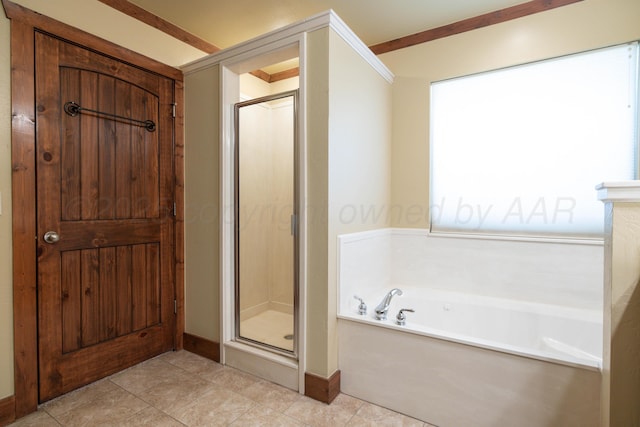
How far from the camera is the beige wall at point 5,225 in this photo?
1.67m

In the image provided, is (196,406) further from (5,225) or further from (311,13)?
(311,13)

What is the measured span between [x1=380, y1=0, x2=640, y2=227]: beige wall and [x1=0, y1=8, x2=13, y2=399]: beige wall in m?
2.63

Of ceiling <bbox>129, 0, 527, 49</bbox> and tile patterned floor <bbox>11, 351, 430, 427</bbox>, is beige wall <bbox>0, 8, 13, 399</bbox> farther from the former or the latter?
ceiling <bbox>129, 0, 527, 49</bbox>

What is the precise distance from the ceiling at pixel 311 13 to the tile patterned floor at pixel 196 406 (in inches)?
106

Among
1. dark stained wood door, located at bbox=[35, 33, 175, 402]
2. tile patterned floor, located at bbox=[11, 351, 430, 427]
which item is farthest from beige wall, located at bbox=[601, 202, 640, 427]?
dark stained wood door, located at bbox=[35, 33, 175, 402]

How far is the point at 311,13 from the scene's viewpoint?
2400 mm

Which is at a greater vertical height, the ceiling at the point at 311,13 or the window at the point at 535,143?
the ceiling at the point at 311,13

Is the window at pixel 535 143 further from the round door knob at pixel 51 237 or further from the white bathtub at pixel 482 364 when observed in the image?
the round door knob at pixel 51 237

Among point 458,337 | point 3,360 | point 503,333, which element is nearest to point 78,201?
point 3,360

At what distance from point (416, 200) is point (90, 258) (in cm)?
251

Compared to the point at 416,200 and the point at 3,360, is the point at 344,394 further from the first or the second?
the point at 3,360

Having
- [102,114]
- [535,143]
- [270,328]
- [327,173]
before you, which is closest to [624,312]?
[327,173]

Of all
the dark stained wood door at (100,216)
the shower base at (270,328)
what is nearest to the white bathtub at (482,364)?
the shower base at (270,328)

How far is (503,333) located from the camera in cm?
226
